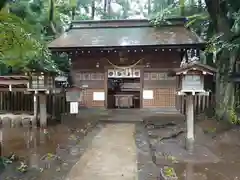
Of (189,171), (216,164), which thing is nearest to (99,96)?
(216,164)

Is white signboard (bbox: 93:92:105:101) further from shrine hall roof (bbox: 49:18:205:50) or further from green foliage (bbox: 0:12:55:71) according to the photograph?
green foliage (bbox: 0:12:55:71)

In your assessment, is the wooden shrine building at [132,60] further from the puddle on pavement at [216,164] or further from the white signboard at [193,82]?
the white signboard at [193,82]

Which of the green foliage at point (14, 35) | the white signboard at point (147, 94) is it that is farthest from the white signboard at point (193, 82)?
the white signboard at point (147, 94)

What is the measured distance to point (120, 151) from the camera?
7156 millimetres

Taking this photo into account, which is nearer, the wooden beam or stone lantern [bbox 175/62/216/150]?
stone lantern [bbox 175/62/216/150]

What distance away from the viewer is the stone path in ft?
17.9

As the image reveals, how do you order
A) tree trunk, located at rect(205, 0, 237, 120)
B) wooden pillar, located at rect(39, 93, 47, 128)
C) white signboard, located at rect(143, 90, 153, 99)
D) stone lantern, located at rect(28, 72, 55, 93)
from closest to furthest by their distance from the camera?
stone lantern, located at rect(28, 72, 55, 93) < wooden pillar, located at rect(39, 93, 47, 128) < tree trunk, located at rect(205, 0, 237, 120) < white signboard, located at rect(143, 90, 153, 99)

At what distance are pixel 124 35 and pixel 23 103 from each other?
6471 mm

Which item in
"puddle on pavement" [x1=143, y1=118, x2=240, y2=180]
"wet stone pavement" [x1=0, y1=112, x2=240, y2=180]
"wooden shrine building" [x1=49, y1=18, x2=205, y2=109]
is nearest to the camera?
"wet stone pavement" [x1=0, y1=112, x2=240, y2=180]

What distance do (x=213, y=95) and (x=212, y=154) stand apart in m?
5.24

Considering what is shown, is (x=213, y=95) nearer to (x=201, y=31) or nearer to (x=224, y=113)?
(x=224, y=113)

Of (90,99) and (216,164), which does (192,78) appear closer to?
(216,164)

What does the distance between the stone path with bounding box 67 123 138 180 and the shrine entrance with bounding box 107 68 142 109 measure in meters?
5.32

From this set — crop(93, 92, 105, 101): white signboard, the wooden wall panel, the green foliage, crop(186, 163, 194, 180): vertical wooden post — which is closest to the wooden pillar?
the wooden wall panel
